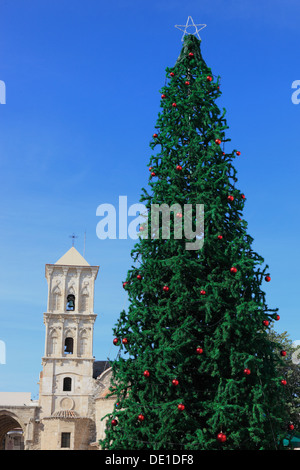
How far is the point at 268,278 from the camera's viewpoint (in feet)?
36.4

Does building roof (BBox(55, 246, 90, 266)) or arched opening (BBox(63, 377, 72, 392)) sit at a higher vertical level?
building roof (BBox(55, 246, 90, 266))

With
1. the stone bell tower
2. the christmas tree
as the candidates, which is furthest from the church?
the christmas tree

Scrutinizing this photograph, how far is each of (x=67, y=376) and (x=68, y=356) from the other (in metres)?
1.60

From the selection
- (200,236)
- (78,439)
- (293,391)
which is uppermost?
(200,236)

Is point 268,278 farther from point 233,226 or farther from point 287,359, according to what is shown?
point 287,359

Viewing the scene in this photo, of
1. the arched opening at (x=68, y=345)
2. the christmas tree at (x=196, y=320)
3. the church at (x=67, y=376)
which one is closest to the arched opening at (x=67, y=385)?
the church at (x=67, y=376)

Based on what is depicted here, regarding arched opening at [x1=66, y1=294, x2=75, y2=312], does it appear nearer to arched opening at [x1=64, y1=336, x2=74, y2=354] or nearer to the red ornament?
arched opening at [x1=64, y1=336, x2=74, y2=354]

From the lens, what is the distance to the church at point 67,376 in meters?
40.0

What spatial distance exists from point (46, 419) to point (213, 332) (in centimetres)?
3359

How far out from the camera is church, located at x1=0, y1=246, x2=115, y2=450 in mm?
40000
